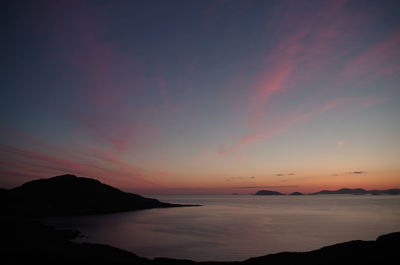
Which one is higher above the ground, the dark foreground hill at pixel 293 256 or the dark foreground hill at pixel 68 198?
the dark foreground hill at pixel 68 198

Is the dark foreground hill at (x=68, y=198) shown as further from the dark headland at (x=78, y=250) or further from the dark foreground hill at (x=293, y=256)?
the dark foreground hill at (x=293, y=256)

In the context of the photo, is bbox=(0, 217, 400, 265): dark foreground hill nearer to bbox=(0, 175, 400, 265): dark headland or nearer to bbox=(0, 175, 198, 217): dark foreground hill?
bbox=(0, 175, 400, 265): dark headland

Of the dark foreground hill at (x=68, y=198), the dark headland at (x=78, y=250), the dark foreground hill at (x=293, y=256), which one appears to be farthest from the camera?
the dark foreground hill at (x=68, y=198)

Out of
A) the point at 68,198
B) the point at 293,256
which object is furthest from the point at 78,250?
the point at 68,198

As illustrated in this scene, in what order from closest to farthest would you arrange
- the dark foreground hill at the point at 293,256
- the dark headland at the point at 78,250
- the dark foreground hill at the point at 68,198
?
1. the dark foreground hill at the point at 293,256
2. the dark headland at the point at 78,250
3. the dark foreground hill at the point at 68,198

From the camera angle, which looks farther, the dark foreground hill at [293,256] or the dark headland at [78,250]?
the dark headland at [78,250]

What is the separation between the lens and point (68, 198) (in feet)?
493

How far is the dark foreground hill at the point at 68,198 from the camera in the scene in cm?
13025

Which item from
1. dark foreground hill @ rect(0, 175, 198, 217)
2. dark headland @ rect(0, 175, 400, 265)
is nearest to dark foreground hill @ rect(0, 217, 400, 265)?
dark headland @ rect(0, 175, 400, 265)

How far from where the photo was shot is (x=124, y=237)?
64375mm

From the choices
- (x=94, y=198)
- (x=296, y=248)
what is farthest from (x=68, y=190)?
(x=296, y=248)

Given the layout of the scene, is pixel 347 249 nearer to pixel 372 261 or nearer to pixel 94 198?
pixel 372 261

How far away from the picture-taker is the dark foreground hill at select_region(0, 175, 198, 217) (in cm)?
13025

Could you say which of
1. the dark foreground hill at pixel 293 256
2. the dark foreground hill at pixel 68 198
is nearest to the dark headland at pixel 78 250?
the dark foreground hill at pixel 293 256
